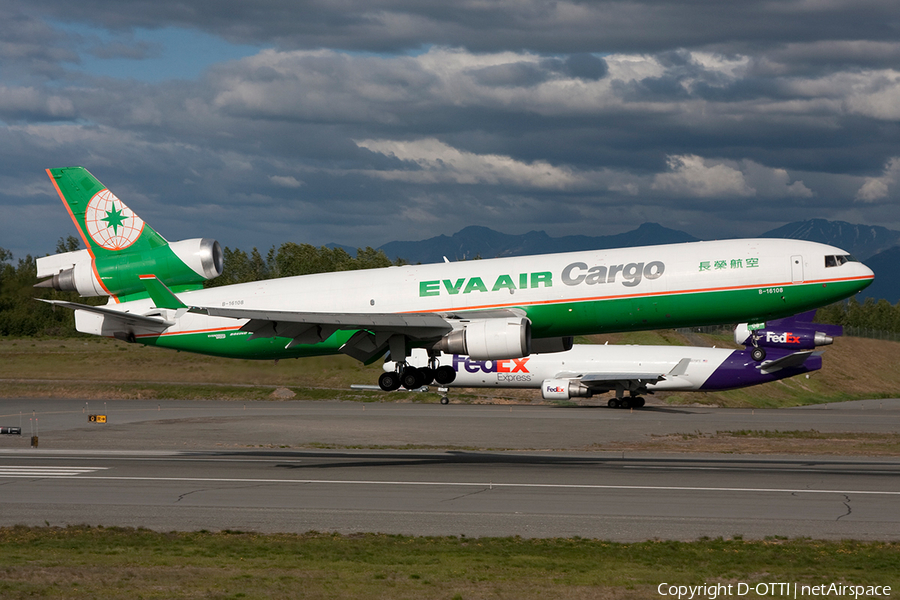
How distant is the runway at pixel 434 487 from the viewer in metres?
24.5

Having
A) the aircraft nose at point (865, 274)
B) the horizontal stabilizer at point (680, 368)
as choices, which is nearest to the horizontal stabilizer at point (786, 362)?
the horizontal stabilizer at point (680, 368)

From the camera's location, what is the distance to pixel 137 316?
38.8m

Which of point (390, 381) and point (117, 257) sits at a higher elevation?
point (117, 257)

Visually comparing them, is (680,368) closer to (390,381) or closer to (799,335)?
(799,335)

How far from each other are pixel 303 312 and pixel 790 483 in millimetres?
21472

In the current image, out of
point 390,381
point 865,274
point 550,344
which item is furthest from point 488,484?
point 865,274

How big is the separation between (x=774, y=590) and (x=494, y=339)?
60.7 feet

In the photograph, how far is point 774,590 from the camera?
56.8ft

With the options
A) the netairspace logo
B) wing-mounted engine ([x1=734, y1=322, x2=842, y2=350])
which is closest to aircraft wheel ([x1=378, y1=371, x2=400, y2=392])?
the netairspace logo

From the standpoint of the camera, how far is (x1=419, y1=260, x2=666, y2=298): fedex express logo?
35.0 meters

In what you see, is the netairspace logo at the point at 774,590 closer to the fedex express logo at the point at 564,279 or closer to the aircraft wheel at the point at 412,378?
the fedex express logo at the point at 564,279

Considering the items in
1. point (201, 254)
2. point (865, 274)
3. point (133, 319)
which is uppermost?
point (201, 254)

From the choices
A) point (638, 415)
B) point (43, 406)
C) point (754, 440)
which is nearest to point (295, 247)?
point (43, 406)

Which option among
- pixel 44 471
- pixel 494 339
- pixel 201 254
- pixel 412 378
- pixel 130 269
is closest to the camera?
pixel 494 339
